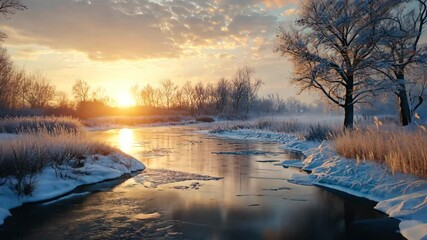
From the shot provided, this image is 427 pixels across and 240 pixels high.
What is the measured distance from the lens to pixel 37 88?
66.7 metres

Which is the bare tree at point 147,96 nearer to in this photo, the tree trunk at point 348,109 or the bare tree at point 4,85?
the bare tree at point 4,85

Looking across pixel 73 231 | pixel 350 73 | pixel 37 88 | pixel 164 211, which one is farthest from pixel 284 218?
pixel 37 88

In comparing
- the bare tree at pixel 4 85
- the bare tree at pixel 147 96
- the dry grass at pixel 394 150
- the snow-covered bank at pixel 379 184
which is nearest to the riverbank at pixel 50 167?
the snow-covered bank at pixel 379 184

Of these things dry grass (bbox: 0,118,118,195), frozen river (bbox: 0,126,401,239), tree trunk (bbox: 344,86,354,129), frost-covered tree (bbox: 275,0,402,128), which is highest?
frost-covered tree (bbox: 275,0,402,128)

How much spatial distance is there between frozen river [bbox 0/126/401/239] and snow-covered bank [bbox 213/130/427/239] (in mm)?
369

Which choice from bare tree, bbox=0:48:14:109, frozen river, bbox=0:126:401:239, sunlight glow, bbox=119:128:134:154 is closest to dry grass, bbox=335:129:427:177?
frozen river, bbox=0:126:401:239

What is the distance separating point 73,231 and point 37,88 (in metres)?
68.6

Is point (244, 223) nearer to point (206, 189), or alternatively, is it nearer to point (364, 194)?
point (206, 189)

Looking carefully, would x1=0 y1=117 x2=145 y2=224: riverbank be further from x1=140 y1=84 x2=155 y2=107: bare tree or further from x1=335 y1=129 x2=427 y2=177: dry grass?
x1=140 y1=84 x2=155 y2=107: bare tree

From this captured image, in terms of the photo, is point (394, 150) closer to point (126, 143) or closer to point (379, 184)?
point (379, 184)

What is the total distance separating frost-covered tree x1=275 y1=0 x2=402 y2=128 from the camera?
20062mm

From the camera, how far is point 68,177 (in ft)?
36.6

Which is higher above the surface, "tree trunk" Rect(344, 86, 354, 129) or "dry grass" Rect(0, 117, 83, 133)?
"tree trunk" Rect(344, 86, 354, 129)

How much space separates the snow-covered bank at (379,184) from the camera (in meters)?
7.14
